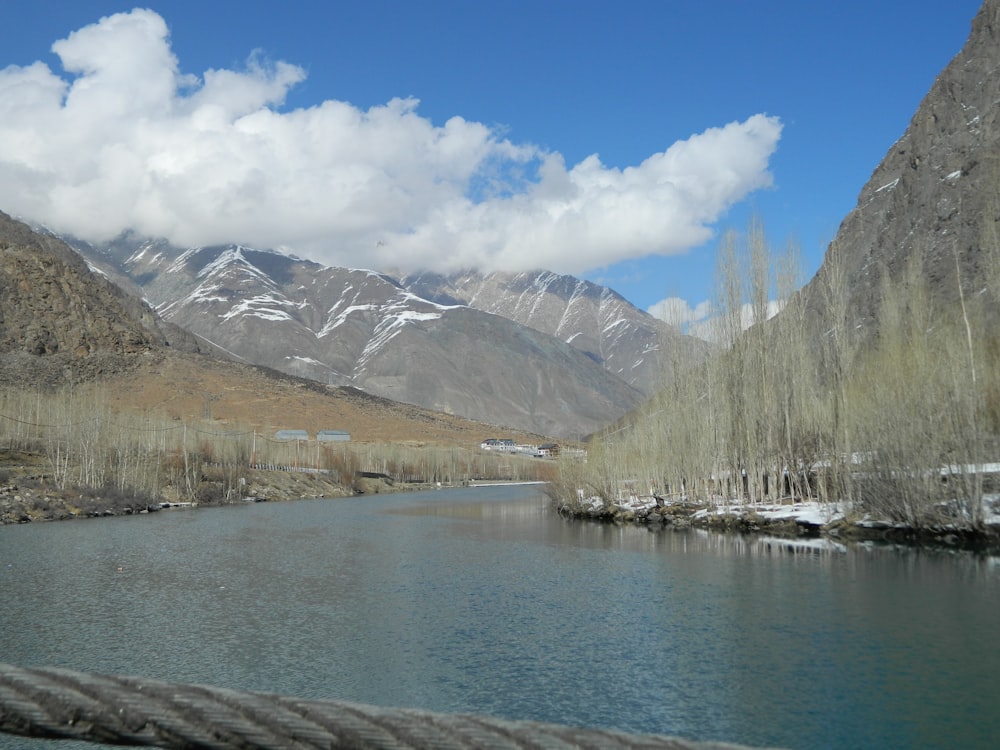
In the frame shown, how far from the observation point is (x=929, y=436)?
3384 cm

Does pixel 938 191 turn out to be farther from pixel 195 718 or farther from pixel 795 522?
pixel 195 718

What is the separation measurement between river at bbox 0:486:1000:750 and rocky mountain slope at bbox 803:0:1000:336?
44067 millimetres

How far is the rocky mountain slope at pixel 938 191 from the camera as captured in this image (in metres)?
70.3

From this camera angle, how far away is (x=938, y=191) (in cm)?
7925

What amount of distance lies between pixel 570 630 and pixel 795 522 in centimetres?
2471

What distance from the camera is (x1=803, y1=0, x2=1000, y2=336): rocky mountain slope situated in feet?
231

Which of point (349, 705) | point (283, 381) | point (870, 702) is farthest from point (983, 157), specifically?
point (283, 381)

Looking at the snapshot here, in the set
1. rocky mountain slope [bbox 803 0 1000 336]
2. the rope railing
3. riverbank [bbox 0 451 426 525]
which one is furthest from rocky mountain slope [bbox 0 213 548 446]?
the rope railing

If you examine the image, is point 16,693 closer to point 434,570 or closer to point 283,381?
point 434,570

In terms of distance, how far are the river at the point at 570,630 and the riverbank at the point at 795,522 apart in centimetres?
286

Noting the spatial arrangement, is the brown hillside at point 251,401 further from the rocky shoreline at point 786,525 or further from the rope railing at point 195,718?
the rope railing at point 195,718

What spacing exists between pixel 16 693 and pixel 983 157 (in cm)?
8382

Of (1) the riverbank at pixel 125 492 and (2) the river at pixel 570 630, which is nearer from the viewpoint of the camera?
(2) the river at pixel 570 630

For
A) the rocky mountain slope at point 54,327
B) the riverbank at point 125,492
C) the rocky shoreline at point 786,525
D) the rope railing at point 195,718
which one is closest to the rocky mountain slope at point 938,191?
the rocky shoreline at point 786,525
